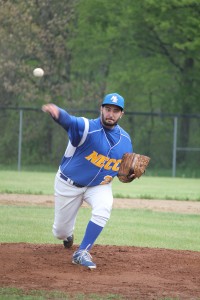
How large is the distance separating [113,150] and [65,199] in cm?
70

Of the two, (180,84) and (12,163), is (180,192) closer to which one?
(12,163)

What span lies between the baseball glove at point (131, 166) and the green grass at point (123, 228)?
198 cm

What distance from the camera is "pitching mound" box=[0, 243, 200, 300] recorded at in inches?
237

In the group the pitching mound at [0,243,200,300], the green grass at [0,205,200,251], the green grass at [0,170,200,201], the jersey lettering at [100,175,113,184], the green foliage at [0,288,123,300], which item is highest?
the jersey lettering at [100,175,113,184]

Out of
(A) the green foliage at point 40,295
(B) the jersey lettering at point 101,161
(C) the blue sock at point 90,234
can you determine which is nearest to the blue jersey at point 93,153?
(B) the jersey lettering at point 101,161

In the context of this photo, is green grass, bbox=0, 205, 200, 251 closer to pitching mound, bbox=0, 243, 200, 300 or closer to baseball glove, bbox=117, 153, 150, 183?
pitching mound, bbox=0, 243, 200, 300

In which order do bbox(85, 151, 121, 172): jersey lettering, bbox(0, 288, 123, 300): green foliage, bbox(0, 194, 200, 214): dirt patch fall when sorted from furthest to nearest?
bbox(0, 194, 200, 214): dirt patch < bbox(85, 151, 121, 172): jersey lettering < bbox(0, 288, 123, 300): green foliage

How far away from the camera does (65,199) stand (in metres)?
7.48

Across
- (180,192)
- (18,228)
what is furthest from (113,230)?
(180,192)

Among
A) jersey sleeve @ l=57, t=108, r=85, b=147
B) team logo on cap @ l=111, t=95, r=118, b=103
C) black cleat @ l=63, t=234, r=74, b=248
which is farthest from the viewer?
black cleat @ l=63, t=234, r=74, b=248

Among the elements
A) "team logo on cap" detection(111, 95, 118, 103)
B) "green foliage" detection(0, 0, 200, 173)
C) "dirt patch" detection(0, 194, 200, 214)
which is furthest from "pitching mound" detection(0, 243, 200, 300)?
"green foliage" detection(0, 0, 200, 173)

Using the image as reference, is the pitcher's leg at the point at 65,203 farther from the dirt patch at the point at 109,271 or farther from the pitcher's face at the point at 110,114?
the pitcher's face at the point at 110,114

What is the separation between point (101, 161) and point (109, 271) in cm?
109

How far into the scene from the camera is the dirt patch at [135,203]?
1415 centimetres
